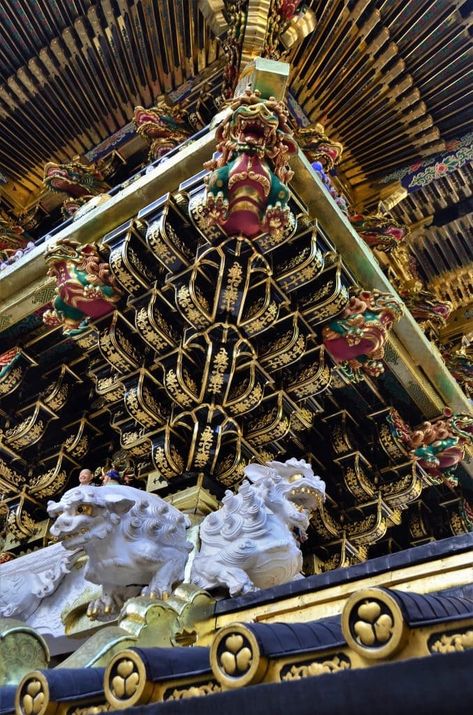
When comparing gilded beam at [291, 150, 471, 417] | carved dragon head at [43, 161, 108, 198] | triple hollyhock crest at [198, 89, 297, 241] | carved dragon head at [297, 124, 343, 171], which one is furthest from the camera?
carved dragon head at [43, 161, 108, 198]

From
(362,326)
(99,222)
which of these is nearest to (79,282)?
(99,222)

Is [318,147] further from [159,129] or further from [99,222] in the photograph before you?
[99,222]

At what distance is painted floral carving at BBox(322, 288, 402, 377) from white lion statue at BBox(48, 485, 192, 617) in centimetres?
183

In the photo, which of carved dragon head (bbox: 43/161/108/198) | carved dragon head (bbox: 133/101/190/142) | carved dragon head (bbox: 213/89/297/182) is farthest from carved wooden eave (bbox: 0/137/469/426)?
carved dragon head (bbox: 43/161/108/198)

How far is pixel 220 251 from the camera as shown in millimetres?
4535

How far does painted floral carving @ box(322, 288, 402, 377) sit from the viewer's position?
4.87 metres

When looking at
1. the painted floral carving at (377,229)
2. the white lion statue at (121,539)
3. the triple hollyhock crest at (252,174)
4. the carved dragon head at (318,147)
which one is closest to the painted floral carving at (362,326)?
the triple hollyhock crest at (252,174)

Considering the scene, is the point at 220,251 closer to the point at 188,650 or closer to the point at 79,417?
the point at 79,417

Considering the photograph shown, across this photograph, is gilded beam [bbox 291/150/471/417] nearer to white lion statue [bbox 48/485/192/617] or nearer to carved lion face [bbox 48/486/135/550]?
white lion statue [bbox 48/485/192/617]

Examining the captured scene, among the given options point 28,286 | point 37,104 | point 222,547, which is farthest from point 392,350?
point 37,104

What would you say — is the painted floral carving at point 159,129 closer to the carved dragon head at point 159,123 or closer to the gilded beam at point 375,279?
the carved dragon head at point 159,123

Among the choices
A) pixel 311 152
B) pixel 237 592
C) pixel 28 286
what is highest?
pixel 28 286

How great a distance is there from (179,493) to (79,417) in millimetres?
1655

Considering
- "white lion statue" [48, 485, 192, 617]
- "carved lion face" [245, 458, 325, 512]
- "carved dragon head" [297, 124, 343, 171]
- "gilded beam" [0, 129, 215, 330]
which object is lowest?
"carved lion face" [245, 458, 325, 512]
